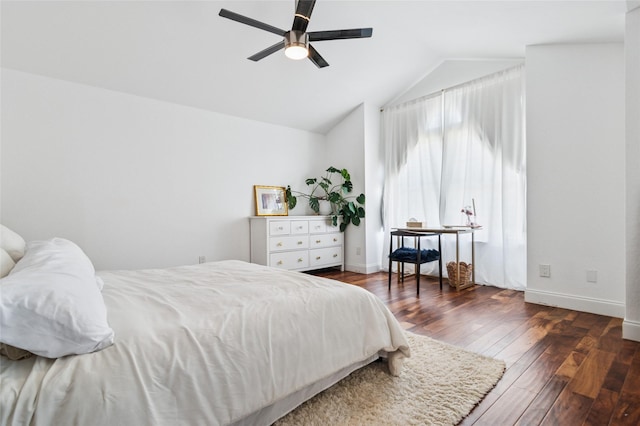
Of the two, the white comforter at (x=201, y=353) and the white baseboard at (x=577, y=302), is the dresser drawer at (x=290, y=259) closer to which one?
the white comforter at (x=201, y=353)

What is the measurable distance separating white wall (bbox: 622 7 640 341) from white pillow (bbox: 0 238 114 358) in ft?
10.6

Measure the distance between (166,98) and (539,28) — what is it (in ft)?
12.9

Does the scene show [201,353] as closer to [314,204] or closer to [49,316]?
[49,316]

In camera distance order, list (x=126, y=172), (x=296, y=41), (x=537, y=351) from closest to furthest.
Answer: (x=537, y=351), (x=296, y=41), (x=126, y=172)

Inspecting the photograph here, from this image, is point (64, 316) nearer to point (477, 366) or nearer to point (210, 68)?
point (477, 366)

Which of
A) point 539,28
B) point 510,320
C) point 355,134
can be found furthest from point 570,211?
point 355,134

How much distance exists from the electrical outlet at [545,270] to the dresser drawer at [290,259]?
2.79 m

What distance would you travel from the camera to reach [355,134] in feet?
16.3

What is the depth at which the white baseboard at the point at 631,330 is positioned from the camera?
7.29ft

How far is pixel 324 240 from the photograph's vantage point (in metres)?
4.77

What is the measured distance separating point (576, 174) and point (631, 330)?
4.62 feet

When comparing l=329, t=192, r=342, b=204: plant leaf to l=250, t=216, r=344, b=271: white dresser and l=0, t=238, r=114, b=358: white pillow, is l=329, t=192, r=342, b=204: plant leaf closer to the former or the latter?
l=250, t=216, r=344, b=271: white dresser

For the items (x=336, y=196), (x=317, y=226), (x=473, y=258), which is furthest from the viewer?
(x=336, y=196)

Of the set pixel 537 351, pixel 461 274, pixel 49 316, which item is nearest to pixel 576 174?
pixel 461 274
